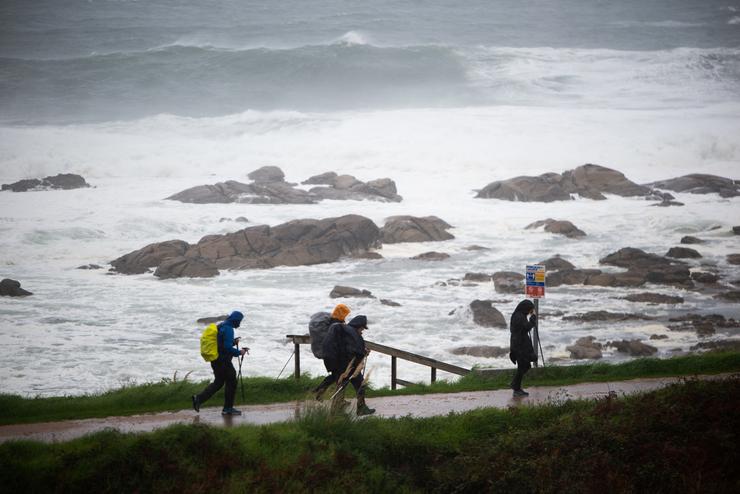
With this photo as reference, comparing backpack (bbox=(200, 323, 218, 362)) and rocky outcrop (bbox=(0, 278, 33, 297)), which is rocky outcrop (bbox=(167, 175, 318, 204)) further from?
backpack (bbox=(200, 323, 218, 362))

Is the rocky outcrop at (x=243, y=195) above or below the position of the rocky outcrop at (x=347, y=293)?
above

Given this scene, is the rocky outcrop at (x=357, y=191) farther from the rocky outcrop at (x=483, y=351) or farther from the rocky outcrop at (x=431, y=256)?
the rocky outcrop at (x=483, y=351)

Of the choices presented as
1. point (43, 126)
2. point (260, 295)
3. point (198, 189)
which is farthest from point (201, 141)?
point (260, 295)

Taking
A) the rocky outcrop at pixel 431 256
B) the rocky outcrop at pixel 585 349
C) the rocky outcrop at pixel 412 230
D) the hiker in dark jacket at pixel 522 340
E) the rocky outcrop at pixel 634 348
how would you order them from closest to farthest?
the hiker in dark jacket at pixel 522 340 < the rocky outcrop at pixel 585 349 < the rocky outcrop at pixel 634 348 < the rocky outcrop at pixel 431 256 < the rocky outcrop at pixel 412 230

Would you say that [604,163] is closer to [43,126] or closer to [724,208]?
[724,208]

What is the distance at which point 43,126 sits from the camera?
65625mm

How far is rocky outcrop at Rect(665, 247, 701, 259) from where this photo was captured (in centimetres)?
3053

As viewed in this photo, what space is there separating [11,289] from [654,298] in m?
19.0

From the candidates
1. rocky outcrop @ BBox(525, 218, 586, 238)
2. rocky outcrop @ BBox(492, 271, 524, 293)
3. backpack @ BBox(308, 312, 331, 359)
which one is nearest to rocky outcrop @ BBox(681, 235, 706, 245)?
rocky outcrop @ BBox(525, 218, 586, 238)

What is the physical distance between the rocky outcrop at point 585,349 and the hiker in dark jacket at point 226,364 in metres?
10.9

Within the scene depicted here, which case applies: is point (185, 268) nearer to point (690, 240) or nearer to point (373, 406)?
point (373, 406)

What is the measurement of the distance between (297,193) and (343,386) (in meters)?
34.0

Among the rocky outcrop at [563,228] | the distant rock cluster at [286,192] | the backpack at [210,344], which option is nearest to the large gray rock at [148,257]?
the distant rock cluster at [286,192]

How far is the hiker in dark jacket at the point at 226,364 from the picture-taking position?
10227 mm
